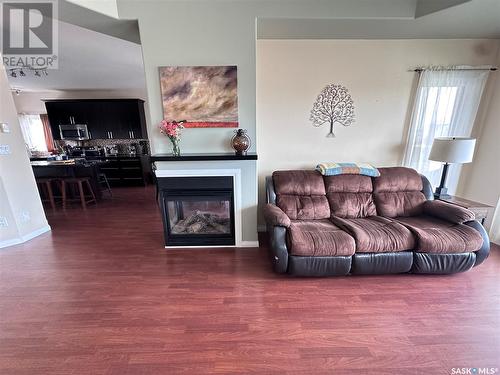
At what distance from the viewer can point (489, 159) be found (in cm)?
289

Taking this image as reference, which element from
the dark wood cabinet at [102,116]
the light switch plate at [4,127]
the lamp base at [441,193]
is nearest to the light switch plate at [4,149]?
the light switch plate at [4,127]

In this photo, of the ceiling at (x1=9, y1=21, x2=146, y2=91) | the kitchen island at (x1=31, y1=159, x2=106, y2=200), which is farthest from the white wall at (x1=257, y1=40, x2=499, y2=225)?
the kitchen island at (x1=31, y1=159, x2=106, y2=200)

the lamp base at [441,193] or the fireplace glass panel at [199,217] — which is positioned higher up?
the lamp base at [441,193]

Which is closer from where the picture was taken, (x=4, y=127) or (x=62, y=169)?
(x=4, y=127)

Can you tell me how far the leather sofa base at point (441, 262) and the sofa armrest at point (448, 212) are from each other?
35 cm

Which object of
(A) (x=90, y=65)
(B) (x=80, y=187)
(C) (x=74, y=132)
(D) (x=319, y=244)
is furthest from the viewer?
(C) (x=74, y=132)

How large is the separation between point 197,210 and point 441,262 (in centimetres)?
264

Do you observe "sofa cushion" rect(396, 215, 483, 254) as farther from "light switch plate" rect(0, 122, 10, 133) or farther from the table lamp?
"light switch plate" rect(0, 122, 10, 133)

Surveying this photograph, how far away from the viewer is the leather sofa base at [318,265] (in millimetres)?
2086

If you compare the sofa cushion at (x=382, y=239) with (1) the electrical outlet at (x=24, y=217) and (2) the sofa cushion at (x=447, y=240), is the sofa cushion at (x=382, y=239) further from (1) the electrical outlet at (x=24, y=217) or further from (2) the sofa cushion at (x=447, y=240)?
(1) the electrical outlet at (x=24, y=217)

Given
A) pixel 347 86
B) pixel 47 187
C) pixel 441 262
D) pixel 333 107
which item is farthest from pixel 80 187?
pixel 441 262

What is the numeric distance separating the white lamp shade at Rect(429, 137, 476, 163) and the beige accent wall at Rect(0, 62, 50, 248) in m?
5.37

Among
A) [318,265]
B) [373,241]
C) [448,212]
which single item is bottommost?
[318,265]

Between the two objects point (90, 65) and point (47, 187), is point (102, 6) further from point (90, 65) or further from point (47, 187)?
→ point (47, 187)
